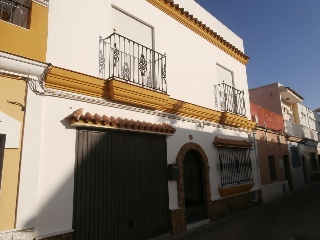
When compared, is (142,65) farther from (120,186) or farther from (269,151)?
(269,151)

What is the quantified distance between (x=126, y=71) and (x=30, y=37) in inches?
98.8

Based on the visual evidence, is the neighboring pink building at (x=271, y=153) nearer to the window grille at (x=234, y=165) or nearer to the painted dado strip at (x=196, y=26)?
the window grille at (x=234, y=165)

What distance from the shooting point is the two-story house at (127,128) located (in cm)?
479

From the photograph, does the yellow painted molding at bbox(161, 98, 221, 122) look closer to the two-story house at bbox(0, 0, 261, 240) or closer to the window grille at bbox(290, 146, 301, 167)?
the two-story house at bbox(0, 0, 261, 240)

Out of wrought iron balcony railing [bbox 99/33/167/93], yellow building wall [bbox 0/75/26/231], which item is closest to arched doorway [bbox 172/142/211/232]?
wrought iron balcony railing [bbox 99/33/167/93]

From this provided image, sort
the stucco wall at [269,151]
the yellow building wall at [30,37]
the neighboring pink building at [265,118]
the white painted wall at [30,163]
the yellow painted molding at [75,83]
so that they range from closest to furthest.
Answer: the white painted wall at [30,163], the yellow building wall at [30,37], the yellow painted molding at [75,83], the stucco wall at [269,151], the neighboring pink building at [265,118]

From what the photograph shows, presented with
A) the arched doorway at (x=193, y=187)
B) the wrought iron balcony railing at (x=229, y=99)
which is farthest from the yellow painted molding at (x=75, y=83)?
the wrought iron balcony railing at (x=229, y=99)

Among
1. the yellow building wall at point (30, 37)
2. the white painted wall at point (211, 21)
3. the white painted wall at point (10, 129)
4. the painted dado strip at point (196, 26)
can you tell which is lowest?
the white painted wall at point (10, 129)

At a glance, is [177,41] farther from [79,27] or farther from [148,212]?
[148,212]

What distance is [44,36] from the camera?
16.7 ft

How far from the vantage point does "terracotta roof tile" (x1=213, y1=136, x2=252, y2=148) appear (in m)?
8.99

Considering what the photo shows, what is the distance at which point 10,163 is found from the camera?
13.9ft

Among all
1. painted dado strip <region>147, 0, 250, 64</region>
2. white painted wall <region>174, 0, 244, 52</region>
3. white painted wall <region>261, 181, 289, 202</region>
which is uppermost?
white painted wall <region>174, 0, 244, 52</region>

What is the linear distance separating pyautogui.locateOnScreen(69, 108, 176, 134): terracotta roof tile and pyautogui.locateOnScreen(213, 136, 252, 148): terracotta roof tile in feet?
7.90
